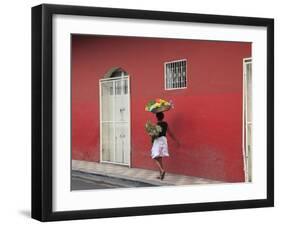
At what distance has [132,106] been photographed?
11922 mm

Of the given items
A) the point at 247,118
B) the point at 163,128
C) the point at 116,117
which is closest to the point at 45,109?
the point at 247,118

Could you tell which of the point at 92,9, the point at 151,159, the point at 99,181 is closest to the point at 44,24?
the point at 92,9

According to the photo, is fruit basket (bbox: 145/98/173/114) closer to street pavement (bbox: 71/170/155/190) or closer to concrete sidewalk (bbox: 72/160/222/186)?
concrete sidewalk (bbox: 72/160/222/186)

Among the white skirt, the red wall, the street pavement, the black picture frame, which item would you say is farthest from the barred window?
the black picture frame

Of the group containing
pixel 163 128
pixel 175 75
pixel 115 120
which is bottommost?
pixel 163 128

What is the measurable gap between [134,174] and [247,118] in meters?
2.15

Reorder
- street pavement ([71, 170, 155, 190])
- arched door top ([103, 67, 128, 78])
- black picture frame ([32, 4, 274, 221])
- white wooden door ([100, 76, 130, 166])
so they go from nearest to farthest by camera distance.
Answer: black picture frame ([32, 4, 274, 221]) < street pavement ([71, 170, 155, 190]) < white wooden door ([100, 76, 130, 166]) < arched door top ([103, 67, 128, 78])

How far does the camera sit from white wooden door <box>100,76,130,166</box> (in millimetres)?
11867

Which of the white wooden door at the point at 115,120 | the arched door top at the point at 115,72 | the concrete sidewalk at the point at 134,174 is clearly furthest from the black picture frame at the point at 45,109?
the arched door top at the point at 115,72

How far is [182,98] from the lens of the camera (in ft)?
36.8

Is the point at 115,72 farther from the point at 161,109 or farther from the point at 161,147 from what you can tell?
the point at 161,147

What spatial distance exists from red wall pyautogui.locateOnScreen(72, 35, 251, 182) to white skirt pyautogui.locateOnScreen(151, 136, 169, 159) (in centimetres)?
17

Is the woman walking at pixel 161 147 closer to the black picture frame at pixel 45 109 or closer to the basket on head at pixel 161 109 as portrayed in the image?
the basket on head at pixel 161 109

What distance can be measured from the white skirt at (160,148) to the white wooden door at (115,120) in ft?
3.14
